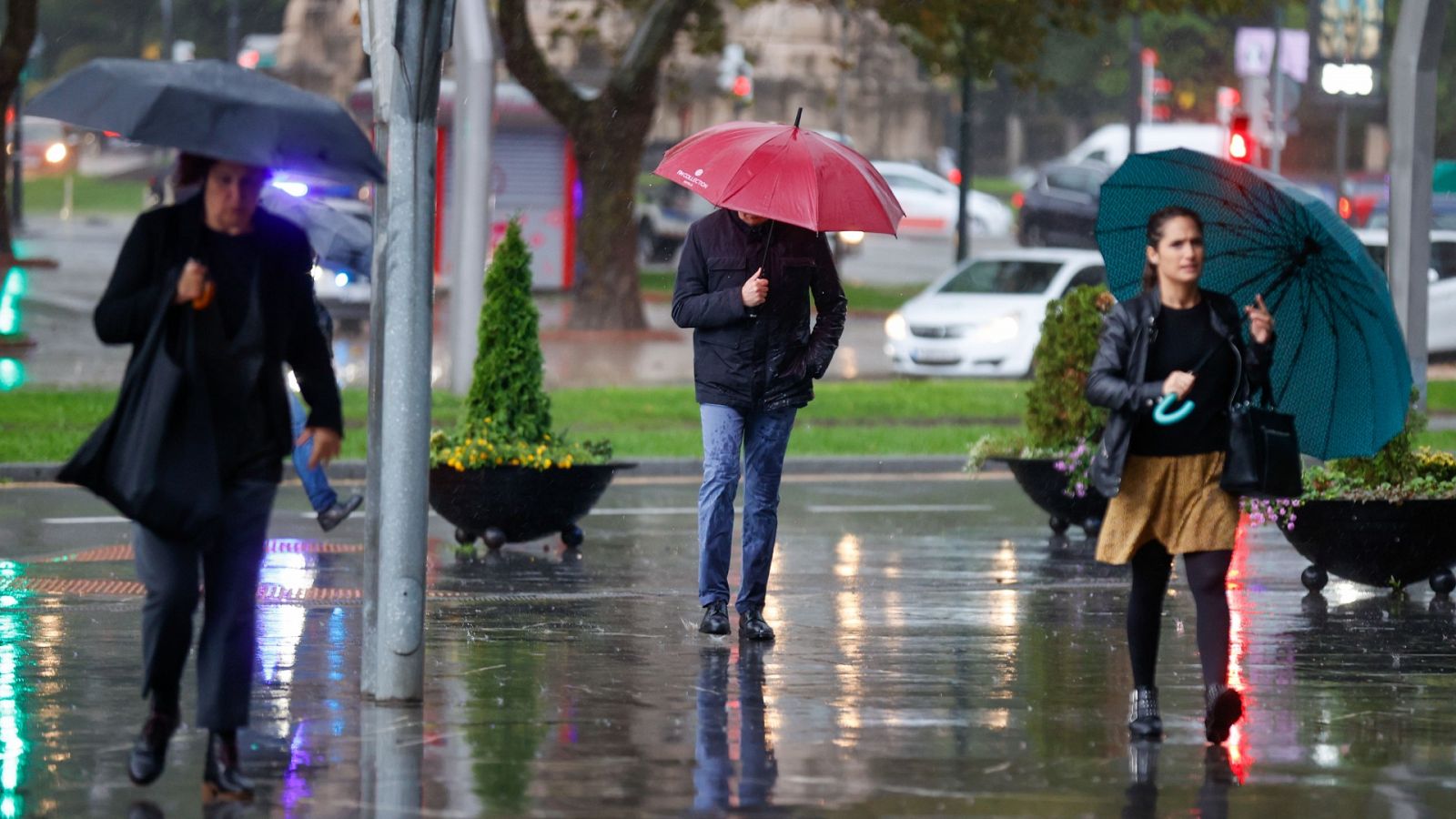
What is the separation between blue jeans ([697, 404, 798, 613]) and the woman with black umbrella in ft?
9.31

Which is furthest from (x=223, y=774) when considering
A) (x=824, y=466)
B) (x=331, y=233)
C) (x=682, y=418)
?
(x=682, y=418)

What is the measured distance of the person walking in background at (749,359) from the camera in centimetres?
884

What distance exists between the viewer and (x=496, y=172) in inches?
1417

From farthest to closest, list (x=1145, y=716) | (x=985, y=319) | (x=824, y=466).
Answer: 1. (x=985, y=319)
2. (x=824, y=466)
3. (x=1145, y=716)

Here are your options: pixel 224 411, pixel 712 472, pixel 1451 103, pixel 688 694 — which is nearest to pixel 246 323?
pixel 224 411

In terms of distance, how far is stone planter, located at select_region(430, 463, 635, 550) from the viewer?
11555 millimetres

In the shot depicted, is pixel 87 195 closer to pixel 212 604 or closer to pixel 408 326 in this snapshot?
pixel 408 326

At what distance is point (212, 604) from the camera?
6254 mm

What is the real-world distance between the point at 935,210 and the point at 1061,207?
9.64 meters

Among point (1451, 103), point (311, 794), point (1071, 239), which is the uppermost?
point (1451, 103)

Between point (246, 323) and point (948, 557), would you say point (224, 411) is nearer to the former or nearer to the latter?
point (246, 323)

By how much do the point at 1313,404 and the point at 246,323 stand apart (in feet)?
12.2

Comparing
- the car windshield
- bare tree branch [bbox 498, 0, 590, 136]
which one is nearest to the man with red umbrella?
the car windshield

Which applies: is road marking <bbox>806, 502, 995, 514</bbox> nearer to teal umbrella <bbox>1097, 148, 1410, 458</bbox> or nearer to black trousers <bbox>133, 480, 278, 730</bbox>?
teal umbrella <bbox>1097, 148, 1410, 458</bbox>
